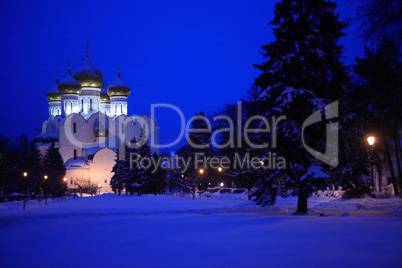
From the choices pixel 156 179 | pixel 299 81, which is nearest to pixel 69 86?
pixel 156 179

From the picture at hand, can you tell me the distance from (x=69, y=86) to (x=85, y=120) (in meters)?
6.58

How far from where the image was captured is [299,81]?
17453 mm

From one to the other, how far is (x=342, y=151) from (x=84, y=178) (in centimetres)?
5565

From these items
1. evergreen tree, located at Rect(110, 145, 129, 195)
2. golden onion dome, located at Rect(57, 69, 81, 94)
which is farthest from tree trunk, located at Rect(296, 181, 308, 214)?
golden onion dome, located at Rect(57, 69, 81, 94)

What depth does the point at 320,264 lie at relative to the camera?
6582mm

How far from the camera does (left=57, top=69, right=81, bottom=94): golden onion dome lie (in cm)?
7481

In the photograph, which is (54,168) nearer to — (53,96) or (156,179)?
(156,179)

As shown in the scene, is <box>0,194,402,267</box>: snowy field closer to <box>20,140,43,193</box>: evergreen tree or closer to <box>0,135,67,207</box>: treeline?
<box>0,135,67,207</box>: treeline

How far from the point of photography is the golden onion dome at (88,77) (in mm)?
77062

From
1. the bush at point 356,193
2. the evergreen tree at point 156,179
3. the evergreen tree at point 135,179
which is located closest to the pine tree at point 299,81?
the bush at point 356,193

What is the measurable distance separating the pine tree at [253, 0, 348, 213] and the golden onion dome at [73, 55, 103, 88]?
2484 inches

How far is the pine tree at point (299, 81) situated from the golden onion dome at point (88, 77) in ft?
207

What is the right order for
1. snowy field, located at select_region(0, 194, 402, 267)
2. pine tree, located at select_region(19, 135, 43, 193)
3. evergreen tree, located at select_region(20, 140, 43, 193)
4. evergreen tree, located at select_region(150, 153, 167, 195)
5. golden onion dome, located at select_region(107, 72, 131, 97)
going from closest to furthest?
snowy field, located at select_region(0, 194, 402, 267) → evergreen tree, located at select_region(150, 153, 167, 195) → evergreen tree, located at select_region(20, 140, 43, 193) → pine tree, located at select_region(19, 135, 43, 193) → golden onion dome, located at select_region(107, 72, 131, 97)

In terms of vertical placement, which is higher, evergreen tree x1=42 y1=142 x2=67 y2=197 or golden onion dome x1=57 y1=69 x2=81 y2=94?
golden onion dome x1=57 y1=69 x2=81 y2=94
